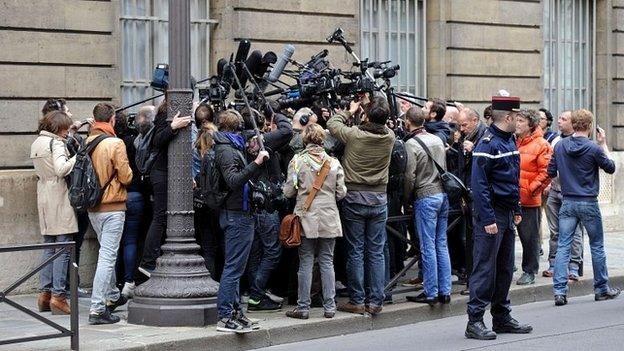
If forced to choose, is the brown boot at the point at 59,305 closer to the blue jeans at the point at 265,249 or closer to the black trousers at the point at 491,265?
the blue jeans at the point at 265,249

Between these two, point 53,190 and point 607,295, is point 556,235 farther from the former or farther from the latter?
point 53,190

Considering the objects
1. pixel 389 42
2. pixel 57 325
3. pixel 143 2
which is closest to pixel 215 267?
pixel 57 325

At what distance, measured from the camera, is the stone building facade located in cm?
1348

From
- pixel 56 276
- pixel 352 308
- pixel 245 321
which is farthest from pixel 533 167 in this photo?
pixel 56 276

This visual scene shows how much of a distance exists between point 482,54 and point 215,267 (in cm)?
744

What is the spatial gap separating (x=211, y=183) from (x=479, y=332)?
251cm

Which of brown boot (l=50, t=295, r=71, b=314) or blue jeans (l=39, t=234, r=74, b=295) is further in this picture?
blue jeans (l=39, t=234, r=74, b=295)

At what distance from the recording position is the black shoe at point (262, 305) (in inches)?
463

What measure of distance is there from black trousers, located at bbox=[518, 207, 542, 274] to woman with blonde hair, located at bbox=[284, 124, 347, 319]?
3.01 meters

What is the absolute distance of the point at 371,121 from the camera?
37.9 feet

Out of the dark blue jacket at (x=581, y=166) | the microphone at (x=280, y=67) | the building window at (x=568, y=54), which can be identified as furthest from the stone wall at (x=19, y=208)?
the building window at (x=568, y=54)

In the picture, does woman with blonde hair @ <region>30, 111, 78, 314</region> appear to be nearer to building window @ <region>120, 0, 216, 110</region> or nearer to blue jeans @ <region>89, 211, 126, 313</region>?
blue jeans @ <region>89, 211, 126, 313</region>

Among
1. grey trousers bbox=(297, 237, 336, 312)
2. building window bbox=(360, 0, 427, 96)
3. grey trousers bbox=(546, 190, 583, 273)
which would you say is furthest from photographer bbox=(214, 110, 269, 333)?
building window bbox=(360, 0, 427, 96)

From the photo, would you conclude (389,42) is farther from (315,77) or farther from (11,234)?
(11,234)
